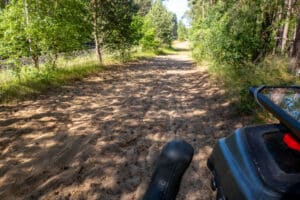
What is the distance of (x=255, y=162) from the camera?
49.9 inches

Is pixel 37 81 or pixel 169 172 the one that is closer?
pixel 169 172

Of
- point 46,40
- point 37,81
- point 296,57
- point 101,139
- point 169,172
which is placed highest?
point 46,40

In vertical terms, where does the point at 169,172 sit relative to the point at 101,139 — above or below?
above

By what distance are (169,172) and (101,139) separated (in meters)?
3.26

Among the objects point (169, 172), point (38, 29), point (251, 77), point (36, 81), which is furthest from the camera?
point (38, 29)

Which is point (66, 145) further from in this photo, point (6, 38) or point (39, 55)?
point (39, 55)

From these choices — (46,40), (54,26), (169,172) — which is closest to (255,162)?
(169,172)

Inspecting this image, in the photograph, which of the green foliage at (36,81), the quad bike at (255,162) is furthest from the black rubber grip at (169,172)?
the green foliage at (36,81)

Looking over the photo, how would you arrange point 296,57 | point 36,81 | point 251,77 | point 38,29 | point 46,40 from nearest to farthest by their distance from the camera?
point 296,57, point 251,77, point 36,81, point 38,29, point 46,40

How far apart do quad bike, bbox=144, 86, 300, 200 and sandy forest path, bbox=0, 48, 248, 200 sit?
5.38 ft

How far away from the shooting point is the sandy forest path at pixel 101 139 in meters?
3.01

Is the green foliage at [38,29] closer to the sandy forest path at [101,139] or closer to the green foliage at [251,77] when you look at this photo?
the sandy forest path at [101,139]

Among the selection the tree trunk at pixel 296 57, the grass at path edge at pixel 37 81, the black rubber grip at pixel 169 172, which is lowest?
the grass at path edge at pixel 37 81

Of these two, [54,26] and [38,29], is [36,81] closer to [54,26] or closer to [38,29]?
[38,29]
